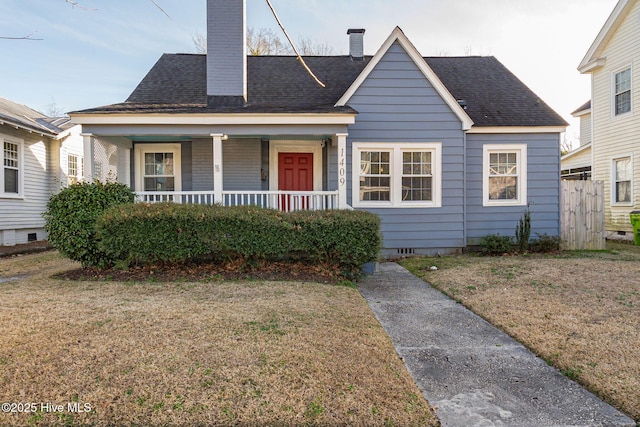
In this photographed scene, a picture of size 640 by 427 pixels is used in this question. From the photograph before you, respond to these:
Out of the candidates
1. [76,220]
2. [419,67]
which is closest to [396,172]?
[419,67]

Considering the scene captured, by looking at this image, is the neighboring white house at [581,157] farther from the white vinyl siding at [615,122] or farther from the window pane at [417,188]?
the window pane at [417,188]

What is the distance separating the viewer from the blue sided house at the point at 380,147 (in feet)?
29.4

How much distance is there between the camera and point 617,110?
A: 1271cm

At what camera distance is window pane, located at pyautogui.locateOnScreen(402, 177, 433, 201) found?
30.7 ft

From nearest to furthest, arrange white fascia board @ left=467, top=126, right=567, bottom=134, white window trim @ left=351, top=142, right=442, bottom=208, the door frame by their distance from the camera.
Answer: white window trim @ left=351, top=142, right=442, bottom=208 < white fascia board @ left=467, top=126, right=567, bottom=134 < the door frame

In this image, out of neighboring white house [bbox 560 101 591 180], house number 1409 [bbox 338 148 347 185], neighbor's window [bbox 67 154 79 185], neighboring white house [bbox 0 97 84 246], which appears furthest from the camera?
neighboring white house [bbox 560 101 591 180]

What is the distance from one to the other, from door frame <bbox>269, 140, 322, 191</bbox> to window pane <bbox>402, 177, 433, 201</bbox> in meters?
2.26

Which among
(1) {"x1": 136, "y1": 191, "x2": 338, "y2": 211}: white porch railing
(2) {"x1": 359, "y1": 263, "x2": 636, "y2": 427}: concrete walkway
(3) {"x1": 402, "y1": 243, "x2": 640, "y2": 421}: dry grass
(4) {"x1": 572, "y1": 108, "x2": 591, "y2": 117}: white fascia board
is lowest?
(2) {"x1": 359, "y1": 263, "x2": 636, "y2": 427}: concrete walkway

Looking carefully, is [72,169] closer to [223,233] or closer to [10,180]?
[10,180]

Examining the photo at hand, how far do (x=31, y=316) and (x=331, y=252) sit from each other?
14.0 ft

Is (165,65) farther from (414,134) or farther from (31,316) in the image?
(31,316)

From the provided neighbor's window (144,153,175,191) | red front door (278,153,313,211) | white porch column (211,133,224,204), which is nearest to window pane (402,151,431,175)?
red front door (278,153,313,211)

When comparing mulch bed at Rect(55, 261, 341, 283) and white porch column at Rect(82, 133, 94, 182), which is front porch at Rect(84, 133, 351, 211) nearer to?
white porch column at Rect(82, 133, 94, 182)

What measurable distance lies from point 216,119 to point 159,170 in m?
3.36
